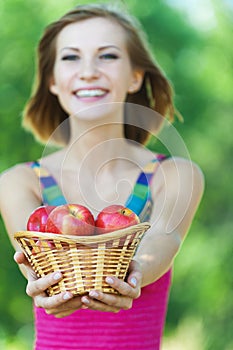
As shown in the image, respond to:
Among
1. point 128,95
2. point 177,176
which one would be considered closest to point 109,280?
point 177,176

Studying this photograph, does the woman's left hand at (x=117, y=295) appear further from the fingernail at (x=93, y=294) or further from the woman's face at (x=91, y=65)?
the woman's face at (x=91, y=65)

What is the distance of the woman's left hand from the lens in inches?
71.1

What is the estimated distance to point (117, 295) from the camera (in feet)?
6.16

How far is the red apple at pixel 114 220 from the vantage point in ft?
5.87

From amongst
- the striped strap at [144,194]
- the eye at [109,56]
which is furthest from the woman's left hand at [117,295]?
the eye at [109,56]

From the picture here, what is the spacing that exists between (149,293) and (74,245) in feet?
2.54

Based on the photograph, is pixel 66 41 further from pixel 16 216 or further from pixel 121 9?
pixel 16 216

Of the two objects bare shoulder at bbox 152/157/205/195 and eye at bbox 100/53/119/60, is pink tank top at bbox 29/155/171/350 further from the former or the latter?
eye at bbox 100/53/119/60

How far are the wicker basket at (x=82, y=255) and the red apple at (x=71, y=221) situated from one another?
0.17 feet

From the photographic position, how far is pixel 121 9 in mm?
2795

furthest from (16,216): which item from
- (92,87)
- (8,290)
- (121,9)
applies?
(8,290)

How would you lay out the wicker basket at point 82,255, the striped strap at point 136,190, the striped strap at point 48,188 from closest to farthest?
the wicker basket at point 82,255, the striped strap at point 136,190, the striped strap at point 48,188

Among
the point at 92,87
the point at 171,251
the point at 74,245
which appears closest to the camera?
the point at 74,245

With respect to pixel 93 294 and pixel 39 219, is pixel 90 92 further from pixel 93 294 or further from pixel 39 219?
pixel 93 294
